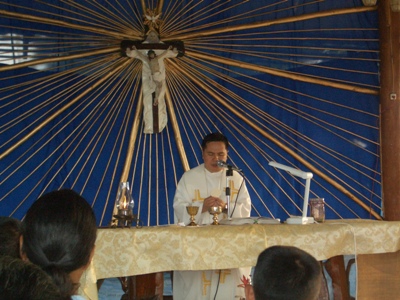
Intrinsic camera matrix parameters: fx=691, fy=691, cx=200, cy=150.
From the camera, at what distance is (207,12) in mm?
4797

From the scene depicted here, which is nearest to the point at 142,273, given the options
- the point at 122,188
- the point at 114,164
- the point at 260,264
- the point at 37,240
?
the point at 122,188

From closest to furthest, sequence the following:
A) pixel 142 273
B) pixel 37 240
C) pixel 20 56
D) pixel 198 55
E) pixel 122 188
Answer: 1. pixel 37 240
2. pixel 142 273
3. pixel 122 188
4. pixel 20 56
5. pixel 198 55

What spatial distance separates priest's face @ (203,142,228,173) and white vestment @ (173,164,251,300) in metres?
0.06

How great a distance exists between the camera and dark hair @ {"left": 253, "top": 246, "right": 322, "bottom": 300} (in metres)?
1.56

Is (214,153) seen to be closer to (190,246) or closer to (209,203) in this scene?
(209,203)

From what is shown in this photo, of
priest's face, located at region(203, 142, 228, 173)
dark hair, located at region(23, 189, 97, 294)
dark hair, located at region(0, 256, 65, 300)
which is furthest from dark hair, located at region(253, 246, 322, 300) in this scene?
priest's face, located at region(203, 142, 228, 173)

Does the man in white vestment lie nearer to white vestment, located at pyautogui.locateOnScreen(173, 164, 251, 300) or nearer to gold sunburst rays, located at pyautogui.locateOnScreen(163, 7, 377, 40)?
white vestment, located at pyautogui.locateOnScreen(173, 164, 251, 300)

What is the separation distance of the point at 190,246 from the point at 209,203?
1.50 ft

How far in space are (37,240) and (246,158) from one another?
11.6ft

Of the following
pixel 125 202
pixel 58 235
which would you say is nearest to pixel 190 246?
pixel 125 202

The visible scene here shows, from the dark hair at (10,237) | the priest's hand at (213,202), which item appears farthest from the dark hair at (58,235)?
the priest's hand at (213,202)

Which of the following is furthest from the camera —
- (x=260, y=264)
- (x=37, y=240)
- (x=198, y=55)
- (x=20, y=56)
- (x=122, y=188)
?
(x=198, y=55)

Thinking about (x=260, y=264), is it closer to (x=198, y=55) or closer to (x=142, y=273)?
(x=142, y=273)

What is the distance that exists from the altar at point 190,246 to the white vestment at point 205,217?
1.92 ft
